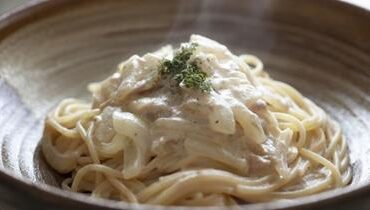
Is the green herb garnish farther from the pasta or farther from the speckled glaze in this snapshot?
the speckled glaze

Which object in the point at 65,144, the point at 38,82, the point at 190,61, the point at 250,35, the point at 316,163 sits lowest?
the point at 316,163

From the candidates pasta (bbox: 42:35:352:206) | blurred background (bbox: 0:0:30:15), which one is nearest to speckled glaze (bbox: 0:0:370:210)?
pasta (bbox: 42:35:352:206)

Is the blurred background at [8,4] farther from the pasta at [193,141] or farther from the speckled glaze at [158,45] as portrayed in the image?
the pasta at [193,141]

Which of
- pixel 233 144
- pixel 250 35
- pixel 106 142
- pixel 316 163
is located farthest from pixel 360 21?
pixel 106 142

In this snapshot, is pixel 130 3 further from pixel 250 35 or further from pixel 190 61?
pixel 190 61

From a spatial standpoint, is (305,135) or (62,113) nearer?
(305,135)

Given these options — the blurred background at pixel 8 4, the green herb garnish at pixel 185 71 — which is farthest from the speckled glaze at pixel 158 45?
the blurred background at pixel 8 4

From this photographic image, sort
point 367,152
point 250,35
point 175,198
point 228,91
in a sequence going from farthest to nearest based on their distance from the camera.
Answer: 1. point 250,35
2. point 367,152
3. point 228,91
4. point 175,198

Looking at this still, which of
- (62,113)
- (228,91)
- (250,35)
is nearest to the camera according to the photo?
(228,91)

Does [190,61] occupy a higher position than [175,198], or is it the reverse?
[190,61]
